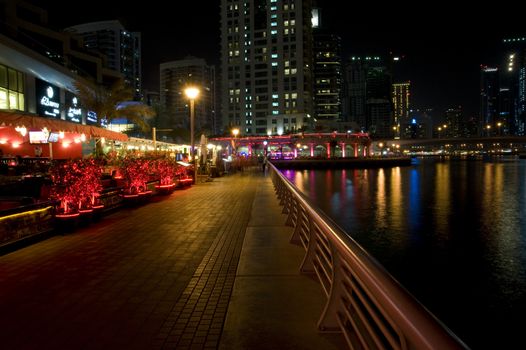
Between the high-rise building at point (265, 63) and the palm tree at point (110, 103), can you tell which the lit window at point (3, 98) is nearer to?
the palm tree at point (110, 103)

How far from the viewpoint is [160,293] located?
16.9ft

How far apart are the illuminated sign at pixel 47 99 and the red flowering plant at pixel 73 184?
18.1 m

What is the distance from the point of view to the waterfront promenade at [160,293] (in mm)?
3830

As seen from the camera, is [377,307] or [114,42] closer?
[377,307]

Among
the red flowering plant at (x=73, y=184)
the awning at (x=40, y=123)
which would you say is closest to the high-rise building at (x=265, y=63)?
the awning at (x=40, y=123)

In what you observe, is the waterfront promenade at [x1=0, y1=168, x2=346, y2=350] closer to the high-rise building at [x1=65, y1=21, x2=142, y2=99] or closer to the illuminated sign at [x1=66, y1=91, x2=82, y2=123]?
the illuminated sign at [x1=66, y1=91, x2=82, y2=123]

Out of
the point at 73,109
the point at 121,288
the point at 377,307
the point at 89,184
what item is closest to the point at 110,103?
the point at 73,109

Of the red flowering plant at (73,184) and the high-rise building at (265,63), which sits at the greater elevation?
the high-rise building at (265,63)

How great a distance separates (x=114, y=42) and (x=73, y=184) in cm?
15467

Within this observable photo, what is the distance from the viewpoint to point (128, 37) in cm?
15550

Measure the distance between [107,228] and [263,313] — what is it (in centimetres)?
645

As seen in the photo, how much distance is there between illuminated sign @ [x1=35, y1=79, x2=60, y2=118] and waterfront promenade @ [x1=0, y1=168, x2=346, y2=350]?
1960 cm

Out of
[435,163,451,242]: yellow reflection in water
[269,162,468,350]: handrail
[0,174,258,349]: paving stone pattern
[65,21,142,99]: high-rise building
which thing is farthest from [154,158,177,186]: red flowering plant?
[65,21,142,99]: high-rise building

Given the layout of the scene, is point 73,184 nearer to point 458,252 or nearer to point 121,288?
point 121,288
